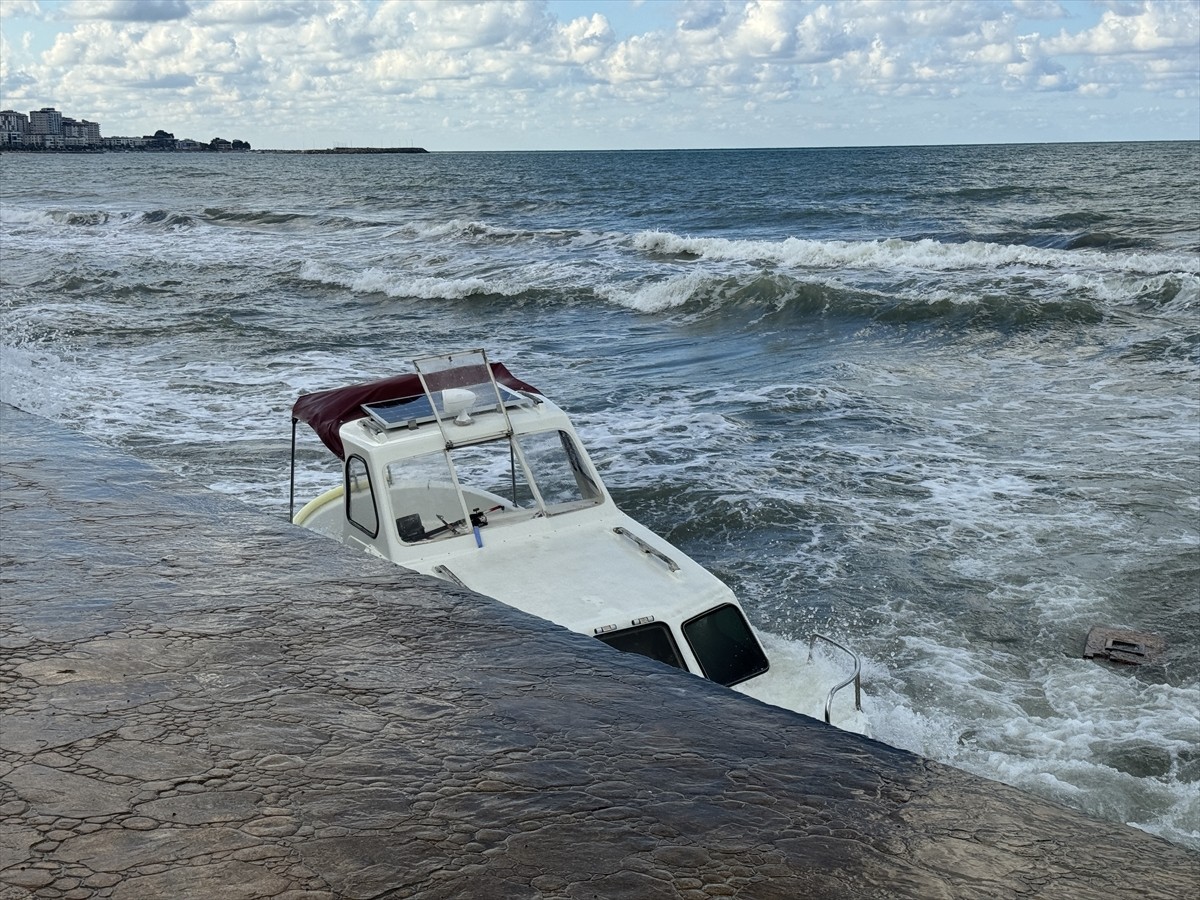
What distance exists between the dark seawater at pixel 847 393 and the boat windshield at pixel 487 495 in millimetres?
1965

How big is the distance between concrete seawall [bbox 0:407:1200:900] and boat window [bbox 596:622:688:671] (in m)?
3.94

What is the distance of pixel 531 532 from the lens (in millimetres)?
8344

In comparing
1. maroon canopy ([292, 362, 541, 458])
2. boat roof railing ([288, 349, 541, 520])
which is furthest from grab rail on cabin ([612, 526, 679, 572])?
maroon canopy ([292, 362, 541, 458])

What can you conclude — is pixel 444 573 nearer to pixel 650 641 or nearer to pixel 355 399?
pixel 650 641

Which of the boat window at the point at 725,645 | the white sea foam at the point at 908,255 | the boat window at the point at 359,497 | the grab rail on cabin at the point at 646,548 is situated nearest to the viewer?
the boat window at the point at 725,645

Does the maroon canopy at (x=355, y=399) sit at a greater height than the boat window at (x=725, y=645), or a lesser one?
greater

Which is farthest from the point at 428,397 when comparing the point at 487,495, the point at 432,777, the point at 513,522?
the point at 432,777

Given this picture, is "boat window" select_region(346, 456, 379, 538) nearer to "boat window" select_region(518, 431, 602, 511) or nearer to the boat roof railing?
the boat roof railing

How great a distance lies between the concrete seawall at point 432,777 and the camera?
1690mm

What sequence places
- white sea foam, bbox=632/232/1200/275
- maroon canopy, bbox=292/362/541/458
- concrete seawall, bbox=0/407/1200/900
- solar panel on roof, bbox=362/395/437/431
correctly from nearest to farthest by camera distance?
1. concrete seawall, bbox=0/407/1200/900
2. solar panel on roof, bbox=362/395/437/431
3. maroon canopy, bbox=292/362/541/458
4. white sea foam, bbox=632/232/1200/275

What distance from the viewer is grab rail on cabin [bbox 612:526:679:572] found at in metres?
7.62

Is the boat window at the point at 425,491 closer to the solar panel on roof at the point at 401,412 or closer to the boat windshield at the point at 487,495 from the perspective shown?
the boat windshield at the point at 487,495

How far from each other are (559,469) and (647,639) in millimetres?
2270

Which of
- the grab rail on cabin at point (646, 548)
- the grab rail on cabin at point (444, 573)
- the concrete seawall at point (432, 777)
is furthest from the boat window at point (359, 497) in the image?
the concrete seawall at point (432, 777)
